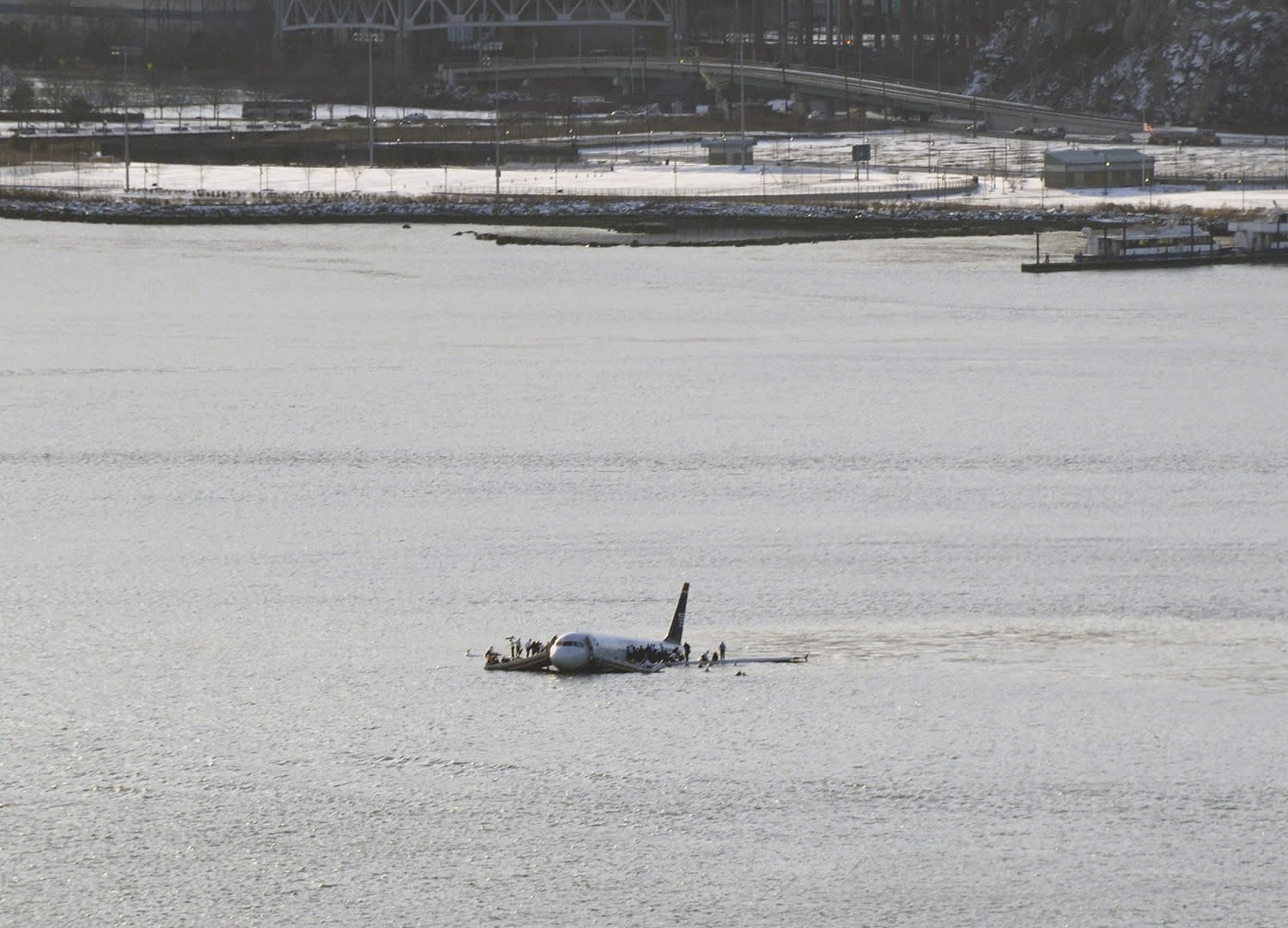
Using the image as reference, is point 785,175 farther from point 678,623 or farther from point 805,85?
point 678,623

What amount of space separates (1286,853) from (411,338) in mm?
28765

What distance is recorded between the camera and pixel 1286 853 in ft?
50.6

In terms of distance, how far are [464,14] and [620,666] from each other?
109m

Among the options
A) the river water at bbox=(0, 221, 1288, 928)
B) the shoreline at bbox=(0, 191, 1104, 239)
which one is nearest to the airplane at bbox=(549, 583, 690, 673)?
the river water at bbox=(0, 221, 1288, 928)

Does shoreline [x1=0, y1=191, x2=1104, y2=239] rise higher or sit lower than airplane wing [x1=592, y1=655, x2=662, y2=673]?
higher

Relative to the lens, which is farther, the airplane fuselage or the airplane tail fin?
the airplane tail fin

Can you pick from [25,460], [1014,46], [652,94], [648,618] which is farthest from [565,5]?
[648,618]

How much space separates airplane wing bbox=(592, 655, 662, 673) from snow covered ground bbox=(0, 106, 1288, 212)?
48563mm

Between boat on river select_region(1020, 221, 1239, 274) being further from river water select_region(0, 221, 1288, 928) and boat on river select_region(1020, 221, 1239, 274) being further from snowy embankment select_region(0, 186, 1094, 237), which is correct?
river water select_region(0, 221, 1288, 928)

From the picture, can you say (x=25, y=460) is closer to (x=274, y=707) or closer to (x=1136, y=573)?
(x=274, y=707)

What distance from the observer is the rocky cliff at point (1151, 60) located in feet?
298

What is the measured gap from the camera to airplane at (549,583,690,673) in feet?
63.1

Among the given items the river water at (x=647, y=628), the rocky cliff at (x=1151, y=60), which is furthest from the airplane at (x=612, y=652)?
the rocky cliff at (x=1151, y=60)

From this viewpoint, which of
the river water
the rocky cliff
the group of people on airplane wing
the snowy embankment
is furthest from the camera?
the rocky cliff
